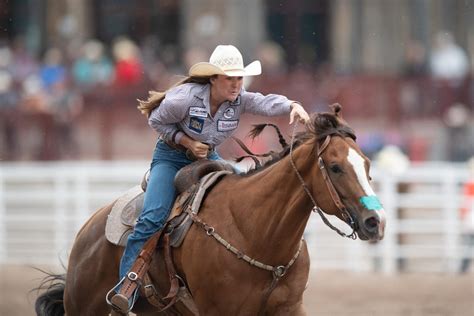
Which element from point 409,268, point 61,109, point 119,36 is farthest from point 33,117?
point 409,268

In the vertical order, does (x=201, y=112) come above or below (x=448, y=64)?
above

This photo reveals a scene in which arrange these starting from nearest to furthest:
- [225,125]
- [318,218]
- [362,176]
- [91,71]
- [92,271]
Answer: [362,176] < [225,125] < [92,271] < [318,218] < [91,71]

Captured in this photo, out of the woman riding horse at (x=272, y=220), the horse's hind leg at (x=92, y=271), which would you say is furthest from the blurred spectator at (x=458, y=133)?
the woman riding horse at (x=272, y=220)

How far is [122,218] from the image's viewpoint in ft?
24.8

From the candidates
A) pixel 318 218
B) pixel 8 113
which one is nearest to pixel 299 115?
pixel 318 218

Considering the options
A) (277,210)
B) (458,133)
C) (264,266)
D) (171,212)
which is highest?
(277,210)

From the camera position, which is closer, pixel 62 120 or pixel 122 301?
Result: pixel 122 301

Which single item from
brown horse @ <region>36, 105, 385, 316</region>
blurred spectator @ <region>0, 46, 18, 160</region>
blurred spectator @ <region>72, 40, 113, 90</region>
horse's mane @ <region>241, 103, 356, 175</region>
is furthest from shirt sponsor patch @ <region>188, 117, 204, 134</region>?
blurred spectator @ <region>72, 40, 113, 90</region>

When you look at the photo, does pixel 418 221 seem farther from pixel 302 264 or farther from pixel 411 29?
pixel 411 29

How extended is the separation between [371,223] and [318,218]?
8119 mm

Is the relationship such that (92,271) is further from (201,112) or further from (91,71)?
(91,71)

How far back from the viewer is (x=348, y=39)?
22859 mm

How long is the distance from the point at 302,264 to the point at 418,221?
23.6ft

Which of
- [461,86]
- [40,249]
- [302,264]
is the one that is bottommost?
[40,249]
